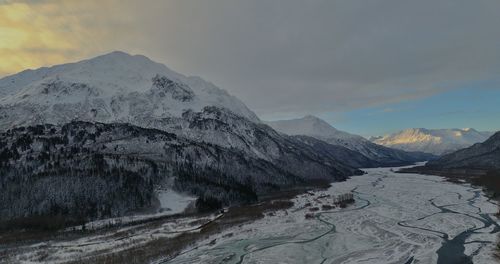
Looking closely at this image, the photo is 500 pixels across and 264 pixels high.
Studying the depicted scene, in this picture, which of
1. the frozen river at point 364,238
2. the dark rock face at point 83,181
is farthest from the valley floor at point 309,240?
the dark rock face at point 83,181

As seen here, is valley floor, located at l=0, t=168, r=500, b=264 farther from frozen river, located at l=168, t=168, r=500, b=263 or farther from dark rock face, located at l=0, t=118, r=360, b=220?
dark rock face, located at l=0, t=118, r=360, b=220

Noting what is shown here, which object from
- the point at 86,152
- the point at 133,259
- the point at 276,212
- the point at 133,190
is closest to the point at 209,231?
the point at 133,259

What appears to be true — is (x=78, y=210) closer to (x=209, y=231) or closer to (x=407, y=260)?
(x=209, y=231)

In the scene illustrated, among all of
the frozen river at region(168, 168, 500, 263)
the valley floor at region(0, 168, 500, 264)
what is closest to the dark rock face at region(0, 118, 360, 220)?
the valley floor at region(0, 168, 500, 264)

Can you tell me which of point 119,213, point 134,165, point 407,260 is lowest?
point 407,260

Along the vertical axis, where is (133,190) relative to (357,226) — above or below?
above

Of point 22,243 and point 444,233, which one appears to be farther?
point 22,243
